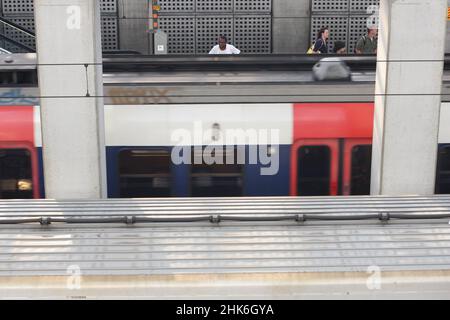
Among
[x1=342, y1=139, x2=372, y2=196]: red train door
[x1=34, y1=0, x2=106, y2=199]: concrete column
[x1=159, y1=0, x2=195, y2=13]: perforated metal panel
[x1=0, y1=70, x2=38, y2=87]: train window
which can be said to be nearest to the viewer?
[x1=34, y1=0, x2=106, y2=199]: concrete column

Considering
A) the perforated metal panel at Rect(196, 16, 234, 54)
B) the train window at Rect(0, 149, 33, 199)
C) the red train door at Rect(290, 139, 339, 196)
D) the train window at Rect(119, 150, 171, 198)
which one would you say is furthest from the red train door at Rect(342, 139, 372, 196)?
the perforated metal panel at Rect(196, 16, 234, 54)

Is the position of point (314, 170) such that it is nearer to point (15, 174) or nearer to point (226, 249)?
point (226, 249)

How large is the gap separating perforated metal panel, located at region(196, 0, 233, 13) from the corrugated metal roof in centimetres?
1296

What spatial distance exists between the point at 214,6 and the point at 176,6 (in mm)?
988

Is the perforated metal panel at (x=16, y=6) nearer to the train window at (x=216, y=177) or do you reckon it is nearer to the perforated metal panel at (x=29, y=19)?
the perforated metal panel at (x=29, y=19)

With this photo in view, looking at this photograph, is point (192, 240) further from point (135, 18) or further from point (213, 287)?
point (135, 18)

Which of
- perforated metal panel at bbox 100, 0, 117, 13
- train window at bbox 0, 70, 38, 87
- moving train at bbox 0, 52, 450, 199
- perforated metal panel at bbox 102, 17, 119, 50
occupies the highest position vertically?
perforated metal panel at bbox 100, 0, 117, 13

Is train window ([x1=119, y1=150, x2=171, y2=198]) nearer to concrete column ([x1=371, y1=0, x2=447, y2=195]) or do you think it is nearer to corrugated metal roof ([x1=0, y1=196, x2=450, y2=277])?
corrugated metal roof ([x1=0, y1=196, x2=450, y2=277])

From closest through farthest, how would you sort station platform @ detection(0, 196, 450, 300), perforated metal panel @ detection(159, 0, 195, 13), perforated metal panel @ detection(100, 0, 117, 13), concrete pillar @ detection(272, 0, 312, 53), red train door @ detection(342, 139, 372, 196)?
1. station platform @ detection(0, 196, 450, 300)
2. red train door @ detection(342, 139, 372, 196)
3. perforated metal panel @ detection(100, 0, 117, 13)
4. concrete pillar @ detection(272, 0, 312, 53)
5. perforated metal panel @ detection(159, 0, 195, 13)

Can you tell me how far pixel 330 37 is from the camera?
18.2 metres

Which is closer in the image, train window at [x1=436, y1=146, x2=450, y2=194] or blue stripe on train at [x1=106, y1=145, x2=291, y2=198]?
blue stripe on train at [x1=106, y1=145, x2=291, y2=198]

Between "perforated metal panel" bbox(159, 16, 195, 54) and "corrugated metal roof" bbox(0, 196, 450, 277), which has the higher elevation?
"perforated metal panel" bbox(159, 16, 195, 54)

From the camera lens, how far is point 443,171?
7609 millimetres

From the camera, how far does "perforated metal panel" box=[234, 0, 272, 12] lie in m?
17.8
